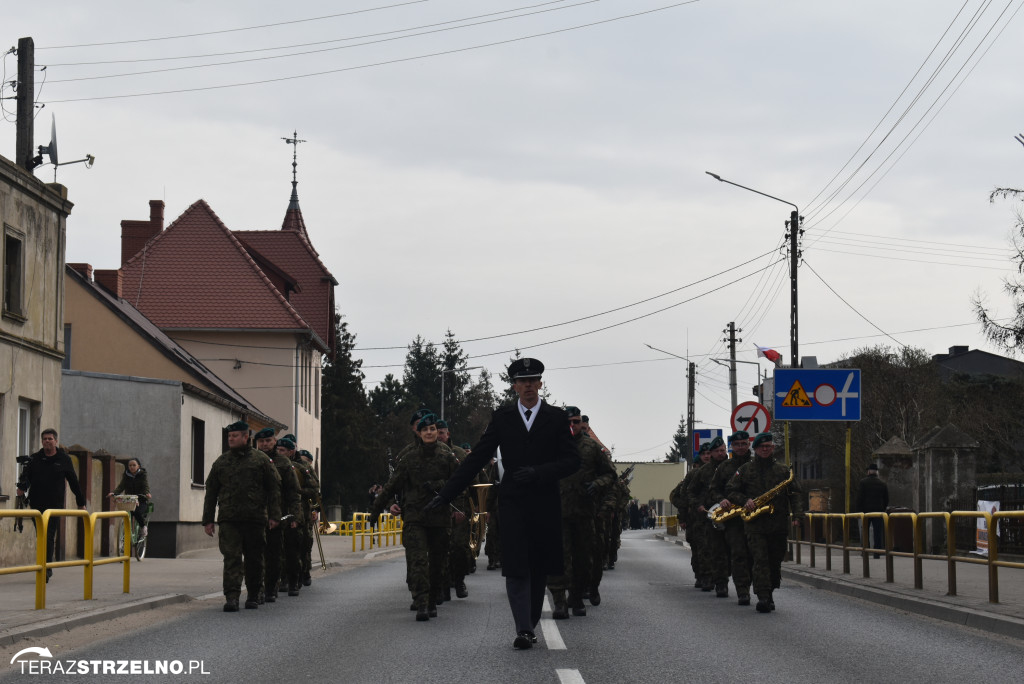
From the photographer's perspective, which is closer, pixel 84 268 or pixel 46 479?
pixel 46 479

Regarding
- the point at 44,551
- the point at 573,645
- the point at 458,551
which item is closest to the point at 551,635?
the point at 573,645

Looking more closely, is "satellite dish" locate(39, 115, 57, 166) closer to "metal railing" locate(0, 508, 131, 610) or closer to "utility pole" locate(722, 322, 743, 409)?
"metal railing" locate(0, 508, 131, 610)

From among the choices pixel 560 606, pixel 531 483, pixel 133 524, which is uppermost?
pixel 531 483

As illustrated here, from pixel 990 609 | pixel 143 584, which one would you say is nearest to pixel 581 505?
pixel 990 609

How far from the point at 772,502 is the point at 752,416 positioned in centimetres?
978

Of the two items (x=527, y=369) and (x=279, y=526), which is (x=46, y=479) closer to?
(x=279, y=526)

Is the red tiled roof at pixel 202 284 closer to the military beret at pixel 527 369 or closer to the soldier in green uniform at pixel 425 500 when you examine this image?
the soldier in green uniform at pixel 425 500

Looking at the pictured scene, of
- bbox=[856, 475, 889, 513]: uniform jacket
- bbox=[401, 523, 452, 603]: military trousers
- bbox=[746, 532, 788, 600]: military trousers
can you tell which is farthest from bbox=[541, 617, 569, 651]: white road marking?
A: bbox=[856, 475, 889, 513]: uniform jacket

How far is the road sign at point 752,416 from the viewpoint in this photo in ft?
79.3

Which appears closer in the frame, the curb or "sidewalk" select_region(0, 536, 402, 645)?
the curb

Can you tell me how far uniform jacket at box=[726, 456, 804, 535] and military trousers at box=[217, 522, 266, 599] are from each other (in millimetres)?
4824

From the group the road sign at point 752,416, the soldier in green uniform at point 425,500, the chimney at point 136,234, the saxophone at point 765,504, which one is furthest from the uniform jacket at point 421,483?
the chimney at point 136,234

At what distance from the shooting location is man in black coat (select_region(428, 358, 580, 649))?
390 inches

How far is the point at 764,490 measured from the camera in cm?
1464
